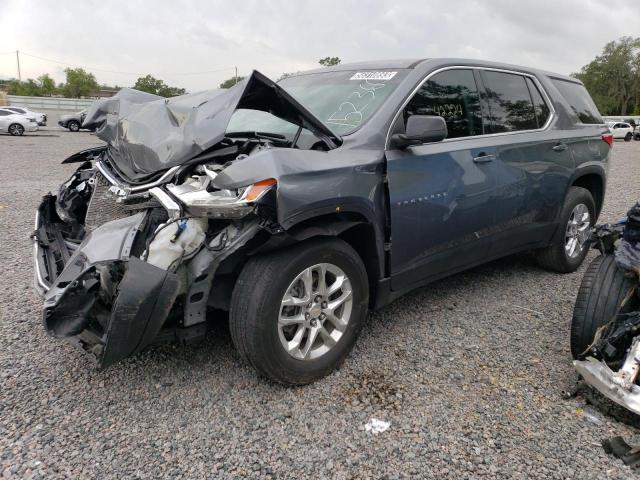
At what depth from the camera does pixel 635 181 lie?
1202 cm

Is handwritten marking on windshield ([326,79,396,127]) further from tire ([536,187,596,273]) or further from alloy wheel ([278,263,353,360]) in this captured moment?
tire ([536,187,596,273])

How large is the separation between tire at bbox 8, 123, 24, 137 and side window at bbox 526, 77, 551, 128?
26059 millimetres

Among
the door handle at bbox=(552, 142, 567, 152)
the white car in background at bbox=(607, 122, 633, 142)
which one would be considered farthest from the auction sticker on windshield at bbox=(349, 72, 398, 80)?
the white car in background at bbox=(607, 122, 633, 142)

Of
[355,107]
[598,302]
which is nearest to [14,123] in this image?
[355,107]

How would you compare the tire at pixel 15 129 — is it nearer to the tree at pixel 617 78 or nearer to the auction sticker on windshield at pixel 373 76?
the auction sticker on windshield at pixel 373 76

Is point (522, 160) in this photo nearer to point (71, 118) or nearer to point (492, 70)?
point (492, 70)

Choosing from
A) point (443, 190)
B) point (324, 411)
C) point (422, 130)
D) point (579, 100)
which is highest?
point (579, 100)

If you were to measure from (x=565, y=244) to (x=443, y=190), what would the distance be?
211cm

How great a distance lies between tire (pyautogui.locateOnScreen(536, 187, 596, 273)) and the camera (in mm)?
4484

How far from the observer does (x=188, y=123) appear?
276 centimetres

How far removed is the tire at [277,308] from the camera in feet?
8.02

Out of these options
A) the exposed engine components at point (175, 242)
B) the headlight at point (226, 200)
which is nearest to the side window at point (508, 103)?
the headlight at point (226, 200)

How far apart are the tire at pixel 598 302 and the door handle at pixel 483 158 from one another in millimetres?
1066

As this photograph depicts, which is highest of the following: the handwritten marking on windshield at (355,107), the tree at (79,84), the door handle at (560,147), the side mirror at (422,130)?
the tree at (79,84)
